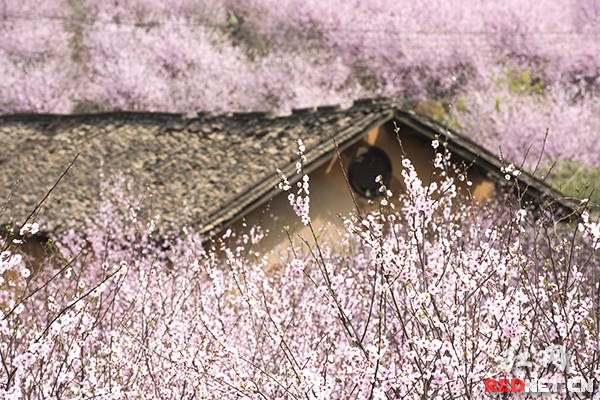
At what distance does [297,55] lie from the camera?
30625mm

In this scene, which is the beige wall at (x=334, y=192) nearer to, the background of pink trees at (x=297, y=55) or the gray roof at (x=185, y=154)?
the gray roof at (x=185, y=154)

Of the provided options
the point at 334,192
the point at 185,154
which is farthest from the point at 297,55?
the point at 334,192

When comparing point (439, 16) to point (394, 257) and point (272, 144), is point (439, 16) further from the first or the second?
point (394, 257)

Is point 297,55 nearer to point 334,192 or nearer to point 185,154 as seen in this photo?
point 185,154

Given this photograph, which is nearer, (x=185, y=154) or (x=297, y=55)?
(x=185, y=154)

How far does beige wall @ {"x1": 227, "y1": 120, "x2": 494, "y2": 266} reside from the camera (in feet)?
32.3

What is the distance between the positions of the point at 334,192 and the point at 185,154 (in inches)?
140

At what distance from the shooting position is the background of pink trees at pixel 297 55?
2719 cm

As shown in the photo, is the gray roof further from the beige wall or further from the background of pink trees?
the background of pink trees

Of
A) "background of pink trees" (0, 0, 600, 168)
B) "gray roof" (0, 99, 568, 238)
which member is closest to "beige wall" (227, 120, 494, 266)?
"gray roof" (0, 99, 568, 238)

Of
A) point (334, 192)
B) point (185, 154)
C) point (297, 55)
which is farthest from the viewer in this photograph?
point (297, 55)

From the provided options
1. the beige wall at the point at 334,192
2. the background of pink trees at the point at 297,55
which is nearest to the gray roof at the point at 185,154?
the beige wall at the point at 334,192

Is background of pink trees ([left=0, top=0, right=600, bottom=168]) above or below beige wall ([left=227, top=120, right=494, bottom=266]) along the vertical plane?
above

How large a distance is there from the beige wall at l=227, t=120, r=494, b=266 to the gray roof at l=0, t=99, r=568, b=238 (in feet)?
1.58
